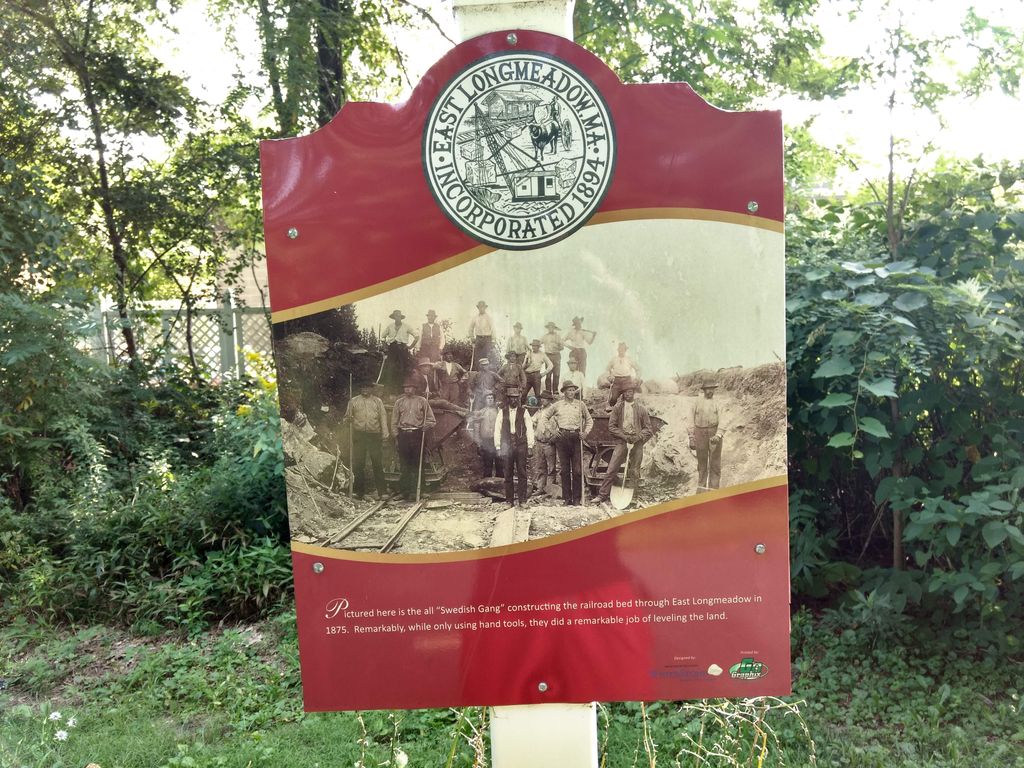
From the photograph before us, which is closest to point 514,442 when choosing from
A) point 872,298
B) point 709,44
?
point 872,298

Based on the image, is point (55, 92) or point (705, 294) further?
point (55, 92)

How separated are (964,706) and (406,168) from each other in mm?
3233

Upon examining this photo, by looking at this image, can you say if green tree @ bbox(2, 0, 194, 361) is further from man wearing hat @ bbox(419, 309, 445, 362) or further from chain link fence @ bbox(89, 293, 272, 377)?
Result: man wearing hat @ bbox(419, 309, 445, 362)

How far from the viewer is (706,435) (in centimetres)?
187

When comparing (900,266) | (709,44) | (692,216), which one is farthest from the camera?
(709,44)

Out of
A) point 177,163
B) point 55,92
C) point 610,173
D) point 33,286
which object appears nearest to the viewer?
point 610,173

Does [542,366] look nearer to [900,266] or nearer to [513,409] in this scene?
[513,409]

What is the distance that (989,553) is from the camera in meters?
3.58

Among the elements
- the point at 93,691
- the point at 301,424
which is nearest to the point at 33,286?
the point at 93,691

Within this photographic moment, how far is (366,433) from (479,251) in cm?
47

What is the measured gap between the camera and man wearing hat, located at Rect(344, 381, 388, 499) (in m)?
1.85

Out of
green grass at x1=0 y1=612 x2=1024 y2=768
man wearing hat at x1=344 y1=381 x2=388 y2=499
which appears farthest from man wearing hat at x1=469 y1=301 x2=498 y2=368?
green grass at x1=0 y1=612 x2=1024 y2=768

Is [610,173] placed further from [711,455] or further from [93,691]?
[93,691]

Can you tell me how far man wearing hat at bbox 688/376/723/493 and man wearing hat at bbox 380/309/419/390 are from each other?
63 centimetres
